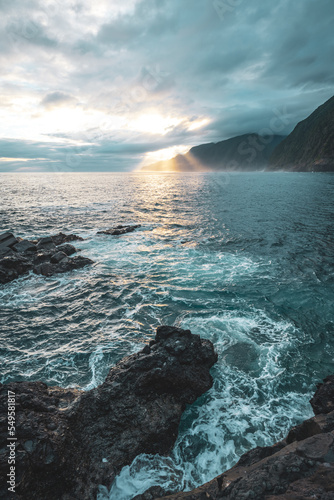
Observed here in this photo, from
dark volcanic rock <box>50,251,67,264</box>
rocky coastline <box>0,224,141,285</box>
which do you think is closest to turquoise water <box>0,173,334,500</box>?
rocky coastline <box>0,224,141,285</box>

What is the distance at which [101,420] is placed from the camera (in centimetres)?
770

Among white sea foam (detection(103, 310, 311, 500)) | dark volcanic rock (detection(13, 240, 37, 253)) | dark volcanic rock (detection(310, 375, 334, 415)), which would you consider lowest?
white sea foam (detection(103, 310, 311, 500))

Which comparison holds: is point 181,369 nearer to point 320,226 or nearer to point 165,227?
point 165,227

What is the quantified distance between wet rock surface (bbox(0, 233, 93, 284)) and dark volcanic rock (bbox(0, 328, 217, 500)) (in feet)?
45.1

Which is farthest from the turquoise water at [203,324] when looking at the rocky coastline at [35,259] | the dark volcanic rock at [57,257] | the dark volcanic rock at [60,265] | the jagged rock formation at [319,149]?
the jagged rock formation at [319,149]

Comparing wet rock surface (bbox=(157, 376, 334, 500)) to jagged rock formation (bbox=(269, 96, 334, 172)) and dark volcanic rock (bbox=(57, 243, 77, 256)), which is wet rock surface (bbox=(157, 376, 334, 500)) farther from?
jagged rock formation (bbox=(269, 96, 334, 172))

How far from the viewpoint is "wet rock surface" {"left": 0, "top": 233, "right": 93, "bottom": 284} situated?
66.2ft

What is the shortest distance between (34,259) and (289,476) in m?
24.2

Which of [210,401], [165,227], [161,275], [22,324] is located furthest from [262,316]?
[165,227]

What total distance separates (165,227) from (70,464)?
1242 inches

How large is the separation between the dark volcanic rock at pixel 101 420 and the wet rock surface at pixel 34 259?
1376cm

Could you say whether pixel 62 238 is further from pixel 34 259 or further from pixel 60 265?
pixel 60 265

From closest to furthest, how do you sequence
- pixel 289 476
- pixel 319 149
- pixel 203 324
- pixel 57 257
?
pixel 289 476 < pixel 203 324 < pixel 57 257 < pixel 319 149

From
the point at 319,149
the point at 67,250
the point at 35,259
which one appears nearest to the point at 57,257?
the point at 35,259
